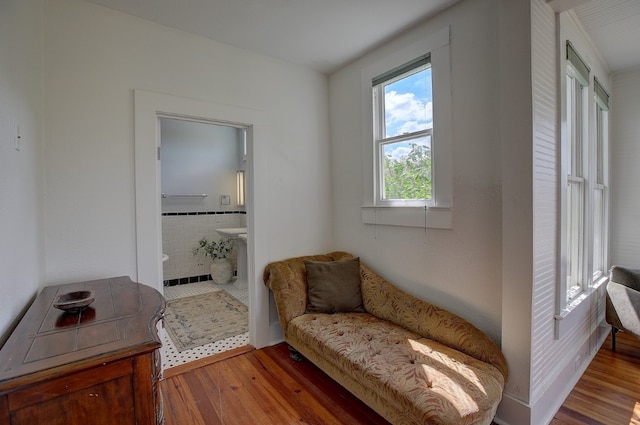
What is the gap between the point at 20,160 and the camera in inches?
53.6

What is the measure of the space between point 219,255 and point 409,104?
3.85m

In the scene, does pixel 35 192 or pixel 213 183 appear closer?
pixel 35 192

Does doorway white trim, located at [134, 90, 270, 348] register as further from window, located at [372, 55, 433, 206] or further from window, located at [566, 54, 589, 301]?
window, located at [566, 54, 589, 301]

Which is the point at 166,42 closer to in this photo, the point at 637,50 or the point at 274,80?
the point at 274,80

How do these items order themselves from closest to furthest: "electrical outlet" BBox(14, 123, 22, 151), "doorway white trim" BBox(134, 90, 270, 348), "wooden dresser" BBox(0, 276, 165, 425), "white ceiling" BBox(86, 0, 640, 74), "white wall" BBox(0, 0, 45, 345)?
"wooden dresser" BBox(0, 276, 165, 425) → "white wall" BBox(0, 0, 45, 345) → "electrical outlet" BBox(14, 123, 22, 151) → "white ceiling" BBox(86, 0, 640, 74) → "doorway white trim" BBox(134, 90, 270, 348)

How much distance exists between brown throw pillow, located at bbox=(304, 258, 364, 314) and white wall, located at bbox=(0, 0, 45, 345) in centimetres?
182

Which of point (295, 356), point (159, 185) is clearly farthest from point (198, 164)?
point (295, 356)

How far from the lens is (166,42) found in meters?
2.27

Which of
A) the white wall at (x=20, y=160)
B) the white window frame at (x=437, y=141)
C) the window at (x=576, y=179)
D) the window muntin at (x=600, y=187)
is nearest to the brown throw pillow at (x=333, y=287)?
the white window frame at (x=437, y=141)

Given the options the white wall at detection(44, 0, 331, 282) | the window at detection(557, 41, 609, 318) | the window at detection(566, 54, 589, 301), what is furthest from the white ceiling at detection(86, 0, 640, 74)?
the window at detection(566, 54, 589, 301)

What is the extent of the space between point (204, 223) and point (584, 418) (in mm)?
4912

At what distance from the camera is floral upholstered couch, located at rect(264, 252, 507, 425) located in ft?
4.74

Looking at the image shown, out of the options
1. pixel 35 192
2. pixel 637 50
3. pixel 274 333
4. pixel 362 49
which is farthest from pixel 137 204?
pixel 637 50

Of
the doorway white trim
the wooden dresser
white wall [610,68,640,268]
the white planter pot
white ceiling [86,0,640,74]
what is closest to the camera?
the wooden dresser
